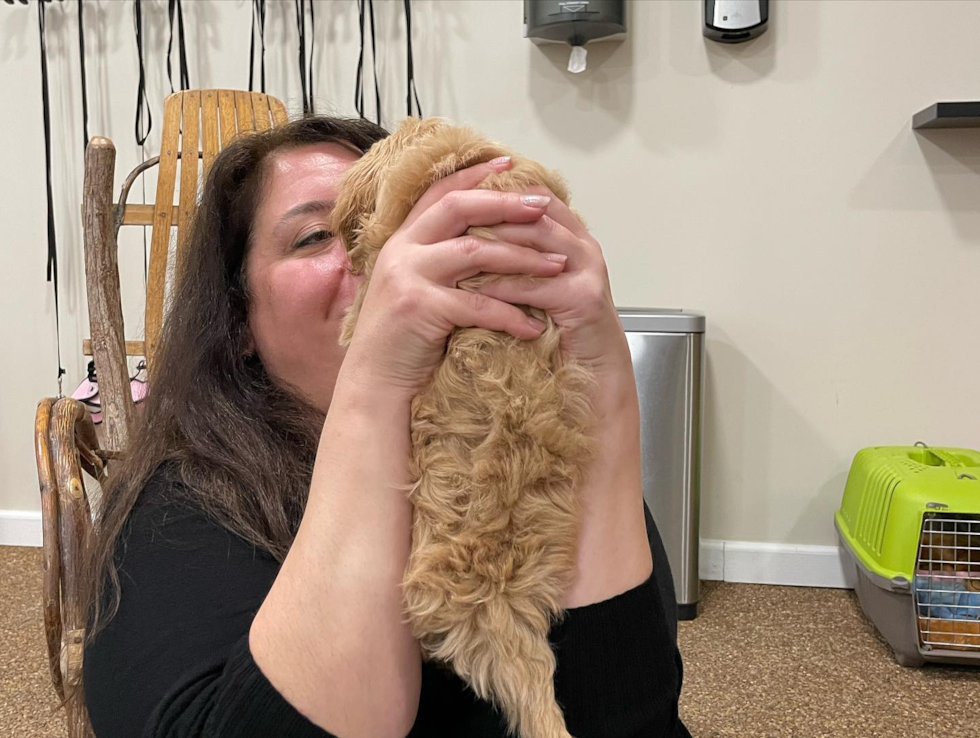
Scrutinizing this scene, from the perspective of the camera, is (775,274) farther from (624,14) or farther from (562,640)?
(562,640)

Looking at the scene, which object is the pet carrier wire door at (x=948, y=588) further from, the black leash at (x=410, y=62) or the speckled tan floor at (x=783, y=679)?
the black leash at (x=410, y=62)

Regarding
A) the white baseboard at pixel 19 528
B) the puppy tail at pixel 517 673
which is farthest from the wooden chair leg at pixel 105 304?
the white baseboard at pixel 19 528

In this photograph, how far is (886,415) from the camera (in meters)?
2.14

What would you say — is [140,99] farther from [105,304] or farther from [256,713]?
[256,713]

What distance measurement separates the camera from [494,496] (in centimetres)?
55

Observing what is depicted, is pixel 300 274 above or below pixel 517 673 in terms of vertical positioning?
above

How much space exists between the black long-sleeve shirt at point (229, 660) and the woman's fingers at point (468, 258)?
30 cm

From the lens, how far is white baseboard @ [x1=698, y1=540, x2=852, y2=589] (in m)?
2.21

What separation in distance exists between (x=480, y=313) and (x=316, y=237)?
348 mm

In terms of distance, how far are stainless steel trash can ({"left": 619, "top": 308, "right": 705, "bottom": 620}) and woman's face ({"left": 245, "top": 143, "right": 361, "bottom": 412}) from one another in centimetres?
119

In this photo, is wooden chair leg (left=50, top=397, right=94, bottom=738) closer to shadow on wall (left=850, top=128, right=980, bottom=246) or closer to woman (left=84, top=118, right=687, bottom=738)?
woman (left=84, top=118, right=687, bottom=738)

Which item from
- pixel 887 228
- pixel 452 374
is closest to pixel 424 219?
pixel 452 374

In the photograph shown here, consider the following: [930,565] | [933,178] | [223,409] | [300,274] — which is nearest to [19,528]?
[223,409]

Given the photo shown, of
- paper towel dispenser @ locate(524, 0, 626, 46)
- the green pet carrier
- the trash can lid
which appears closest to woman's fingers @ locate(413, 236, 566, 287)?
the trash can lid
